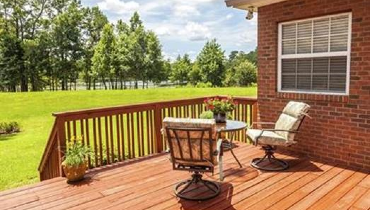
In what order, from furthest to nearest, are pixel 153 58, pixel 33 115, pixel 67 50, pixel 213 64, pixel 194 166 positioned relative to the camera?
1. pixel 213 64
2. pixel 153 58
3. pixel 67 50
4. pixel 33 115
5. pixel 194 166

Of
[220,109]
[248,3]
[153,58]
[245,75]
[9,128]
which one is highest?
[153,58]

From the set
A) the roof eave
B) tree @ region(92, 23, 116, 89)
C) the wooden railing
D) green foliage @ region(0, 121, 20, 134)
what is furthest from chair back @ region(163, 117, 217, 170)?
tree @ region(92, 23, 116, 89)

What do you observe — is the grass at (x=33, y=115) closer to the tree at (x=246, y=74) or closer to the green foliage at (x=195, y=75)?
the tree at (x=246, y=74)

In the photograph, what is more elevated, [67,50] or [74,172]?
[67,50]

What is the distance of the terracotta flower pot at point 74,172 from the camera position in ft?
13.2

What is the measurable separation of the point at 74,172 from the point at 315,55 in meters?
4.26

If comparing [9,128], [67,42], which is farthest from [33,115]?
[67,42]

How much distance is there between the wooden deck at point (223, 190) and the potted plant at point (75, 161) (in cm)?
15

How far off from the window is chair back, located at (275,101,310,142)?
59 centimetres

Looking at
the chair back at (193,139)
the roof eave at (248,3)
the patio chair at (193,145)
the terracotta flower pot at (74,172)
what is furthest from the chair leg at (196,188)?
the roof eave at (248,3)

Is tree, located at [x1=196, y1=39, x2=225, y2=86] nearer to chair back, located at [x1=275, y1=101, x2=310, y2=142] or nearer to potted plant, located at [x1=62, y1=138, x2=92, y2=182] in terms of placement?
chair back, located at [x1=275, y1=101, x2=310, y2=142]

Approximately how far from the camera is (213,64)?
34.8 m

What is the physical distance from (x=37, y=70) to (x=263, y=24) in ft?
94.6

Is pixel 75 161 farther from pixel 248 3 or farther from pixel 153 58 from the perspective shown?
pixel 153 58
